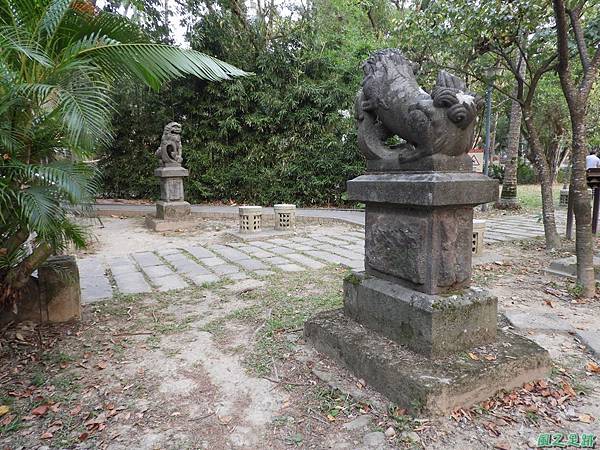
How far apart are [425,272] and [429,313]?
0.24 metres

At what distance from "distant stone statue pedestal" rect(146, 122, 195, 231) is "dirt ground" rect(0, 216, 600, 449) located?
496cm

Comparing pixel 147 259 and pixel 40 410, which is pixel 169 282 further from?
pixel 40 410

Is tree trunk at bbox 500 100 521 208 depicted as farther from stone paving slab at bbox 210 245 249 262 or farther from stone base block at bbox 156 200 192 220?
stone base block at bbox 156 200 192 220

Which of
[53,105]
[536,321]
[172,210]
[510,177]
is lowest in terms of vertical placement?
[536,321]

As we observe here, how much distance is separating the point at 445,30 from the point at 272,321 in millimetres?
4253

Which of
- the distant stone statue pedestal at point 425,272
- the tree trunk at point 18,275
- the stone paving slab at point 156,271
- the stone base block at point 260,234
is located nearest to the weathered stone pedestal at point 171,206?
the stone base block at point 260,234

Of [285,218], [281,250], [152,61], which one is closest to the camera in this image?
[152,61]

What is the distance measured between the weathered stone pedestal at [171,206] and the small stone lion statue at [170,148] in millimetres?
185

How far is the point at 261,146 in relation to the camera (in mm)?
11133

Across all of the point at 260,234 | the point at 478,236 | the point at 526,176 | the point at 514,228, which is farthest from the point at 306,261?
the point at 526,176

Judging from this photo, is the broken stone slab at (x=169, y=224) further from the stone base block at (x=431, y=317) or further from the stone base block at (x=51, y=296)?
the stone base block at (x=431, y=317)

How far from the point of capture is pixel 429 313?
204 centimetres

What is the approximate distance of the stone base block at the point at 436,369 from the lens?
184 centimetres

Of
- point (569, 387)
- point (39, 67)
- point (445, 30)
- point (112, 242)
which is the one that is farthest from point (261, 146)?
point (569, 387)
